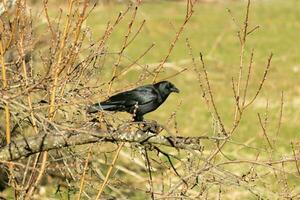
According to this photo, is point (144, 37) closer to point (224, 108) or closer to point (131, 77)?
point (131, 77)

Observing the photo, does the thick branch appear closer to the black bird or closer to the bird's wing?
the black bird

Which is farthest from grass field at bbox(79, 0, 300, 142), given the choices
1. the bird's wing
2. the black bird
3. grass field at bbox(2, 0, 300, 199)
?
the bird's wing

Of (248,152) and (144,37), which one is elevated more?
(144,37)

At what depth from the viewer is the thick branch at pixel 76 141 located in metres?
6.40

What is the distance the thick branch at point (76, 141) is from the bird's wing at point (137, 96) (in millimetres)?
1409

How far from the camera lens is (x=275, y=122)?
64.0ft

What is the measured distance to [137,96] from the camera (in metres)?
8.28

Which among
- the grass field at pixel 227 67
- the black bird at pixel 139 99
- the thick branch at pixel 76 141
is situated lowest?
the thick branch at pixel 76 141

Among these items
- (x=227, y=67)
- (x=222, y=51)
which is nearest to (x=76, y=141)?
(x=227, y=67)

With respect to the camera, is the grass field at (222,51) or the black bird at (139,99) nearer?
the black bird at (139,99)

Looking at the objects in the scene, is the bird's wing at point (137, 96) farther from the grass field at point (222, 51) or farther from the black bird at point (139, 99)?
the grass field at point (222, 51)

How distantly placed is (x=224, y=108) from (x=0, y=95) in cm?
1549

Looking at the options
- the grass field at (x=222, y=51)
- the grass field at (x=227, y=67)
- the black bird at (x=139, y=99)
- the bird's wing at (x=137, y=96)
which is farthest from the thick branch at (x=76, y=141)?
the grass field at (x=222, y=51)

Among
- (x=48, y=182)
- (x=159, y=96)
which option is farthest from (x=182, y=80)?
(x=159, y=96)
